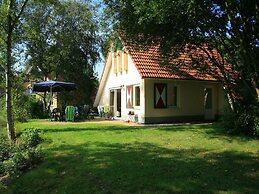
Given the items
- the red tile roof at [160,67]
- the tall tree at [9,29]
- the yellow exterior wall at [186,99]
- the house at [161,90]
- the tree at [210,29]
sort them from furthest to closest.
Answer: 1. the yellow exterior wall at [186,99]
2. the house at [161,90]
3. the red tile roof at [160,67]
4. the tall tree at [9,29]
5. the tree at [210,29]

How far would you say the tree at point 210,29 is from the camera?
10.0m

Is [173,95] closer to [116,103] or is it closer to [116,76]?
[116,76]

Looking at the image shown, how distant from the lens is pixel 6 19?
14047 millimetres

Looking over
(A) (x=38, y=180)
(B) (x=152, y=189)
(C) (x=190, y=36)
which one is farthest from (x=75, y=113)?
(B) (x=152, y=189)

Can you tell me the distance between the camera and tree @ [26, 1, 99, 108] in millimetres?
34000

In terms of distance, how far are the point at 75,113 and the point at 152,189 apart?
16234 mm

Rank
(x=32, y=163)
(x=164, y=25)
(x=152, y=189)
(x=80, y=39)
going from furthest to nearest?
(x=80, y=39), (x=164, y=25), (x=32, y=163), (x=152, y=189)

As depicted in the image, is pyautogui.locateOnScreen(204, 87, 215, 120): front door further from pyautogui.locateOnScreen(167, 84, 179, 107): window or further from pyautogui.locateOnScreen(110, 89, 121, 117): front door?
pyautogui.locateOnScreen(110, 89, 121, 117): front door

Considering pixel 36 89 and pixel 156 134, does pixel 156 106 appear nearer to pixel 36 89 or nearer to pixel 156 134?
pixel 156 134

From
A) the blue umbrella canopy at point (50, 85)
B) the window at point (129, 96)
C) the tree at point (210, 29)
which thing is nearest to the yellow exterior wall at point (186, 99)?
the window at point (129, 96)

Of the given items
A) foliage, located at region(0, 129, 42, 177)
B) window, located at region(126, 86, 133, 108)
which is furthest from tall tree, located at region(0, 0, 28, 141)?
window, located at region(126, 86, 133, 108)

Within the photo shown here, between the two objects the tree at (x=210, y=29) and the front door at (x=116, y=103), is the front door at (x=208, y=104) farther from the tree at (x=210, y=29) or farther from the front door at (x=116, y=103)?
the tree at (x=210, y=29)

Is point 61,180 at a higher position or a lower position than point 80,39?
lower

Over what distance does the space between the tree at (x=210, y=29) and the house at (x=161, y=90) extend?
4.79 m
